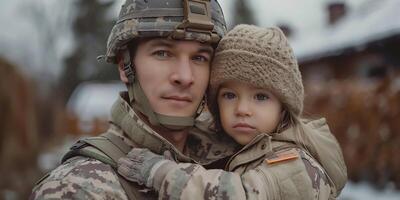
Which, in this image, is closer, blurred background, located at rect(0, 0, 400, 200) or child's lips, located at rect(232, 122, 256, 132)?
child's lips, located at rect(232, 122, 256, 132)

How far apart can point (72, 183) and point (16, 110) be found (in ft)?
37.6

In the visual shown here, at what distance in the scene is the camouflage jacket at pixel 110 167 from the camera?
2.46 meters

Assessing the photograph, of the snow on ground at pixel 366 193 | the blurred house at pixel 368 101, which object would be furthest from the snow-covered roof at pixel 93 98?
the snow on ground at pixel 366 193

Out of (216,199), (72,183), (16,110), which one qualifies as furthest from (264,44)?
(16,110)

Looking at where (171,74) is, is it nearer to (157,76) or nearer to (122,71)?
(157,76)

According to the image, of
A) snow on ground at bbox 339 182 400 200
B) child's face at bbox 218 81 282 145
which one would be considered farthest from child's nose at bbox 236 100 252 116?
snow on ground at bbox 339 182 400 200

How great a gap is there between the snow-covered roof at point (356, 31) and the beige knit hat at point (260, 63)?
14603 millimetres

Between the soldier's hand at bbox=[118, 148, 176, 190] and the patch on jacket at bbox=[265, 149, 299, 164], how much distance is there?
1.38ft

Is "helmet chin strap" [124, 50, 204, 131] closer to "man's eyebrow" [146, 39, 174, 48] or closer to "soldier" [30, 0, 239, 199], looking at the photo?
"soldier" [30, 0, 239, 199]

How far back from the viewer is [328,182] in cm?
284

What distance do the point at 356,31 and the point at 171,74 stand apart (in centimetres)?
1963

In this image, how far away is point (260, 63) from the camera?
9.61 feet

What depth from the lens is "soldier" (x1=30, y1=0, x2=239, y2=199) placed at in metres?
2.80

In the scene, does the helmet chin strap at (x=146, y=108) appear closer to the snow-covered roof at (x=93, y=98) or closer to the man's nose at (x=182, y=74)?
the man's nose at (x=182, y=74)
